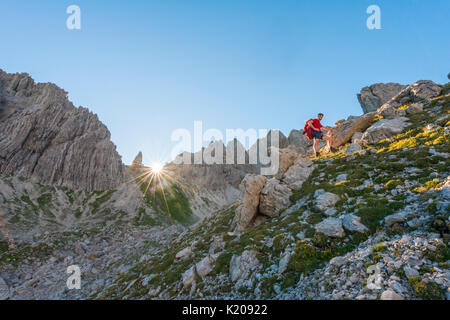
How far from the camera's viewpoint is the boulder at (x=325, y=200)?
15.8 meters

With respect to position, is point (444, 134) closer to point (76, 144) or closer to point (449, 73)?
point (449, 73)

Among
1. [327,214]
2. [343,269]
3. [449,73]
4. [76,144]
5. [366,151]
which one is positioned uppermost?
[449,73]

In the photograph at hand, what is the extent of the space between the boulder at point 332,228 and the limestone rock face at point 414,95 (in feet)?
91.1

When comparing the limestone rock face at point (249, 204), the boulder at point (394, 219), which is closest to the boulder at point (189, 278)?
the limestone rock face at point (249, 204)

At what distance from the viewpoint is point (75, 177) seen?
277 feet

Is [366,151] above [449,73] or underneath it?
→ underneath

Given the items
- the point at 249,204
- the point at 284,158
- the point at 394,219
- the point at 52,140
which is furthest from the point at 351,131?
the point at 52,140

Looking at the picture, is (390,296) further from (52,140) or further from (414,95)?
(52,140)

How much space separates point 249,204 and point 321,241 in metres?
10.5

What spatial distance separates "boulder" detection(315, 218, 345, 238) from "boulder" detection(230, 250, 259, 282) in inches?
179

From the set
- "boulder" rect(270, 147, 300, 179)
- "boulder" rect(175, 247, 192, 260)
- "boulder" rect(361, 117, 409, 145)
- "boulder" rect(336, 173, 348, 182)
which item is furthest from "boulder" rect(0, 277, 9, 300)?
"boulder" rect(361, 117, 409, 145)

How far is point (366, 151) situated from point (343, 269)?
18769 millimetres

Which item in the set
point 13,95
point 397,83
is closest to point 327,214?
point 397,83

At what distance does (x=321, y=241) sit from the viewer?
1179cm
